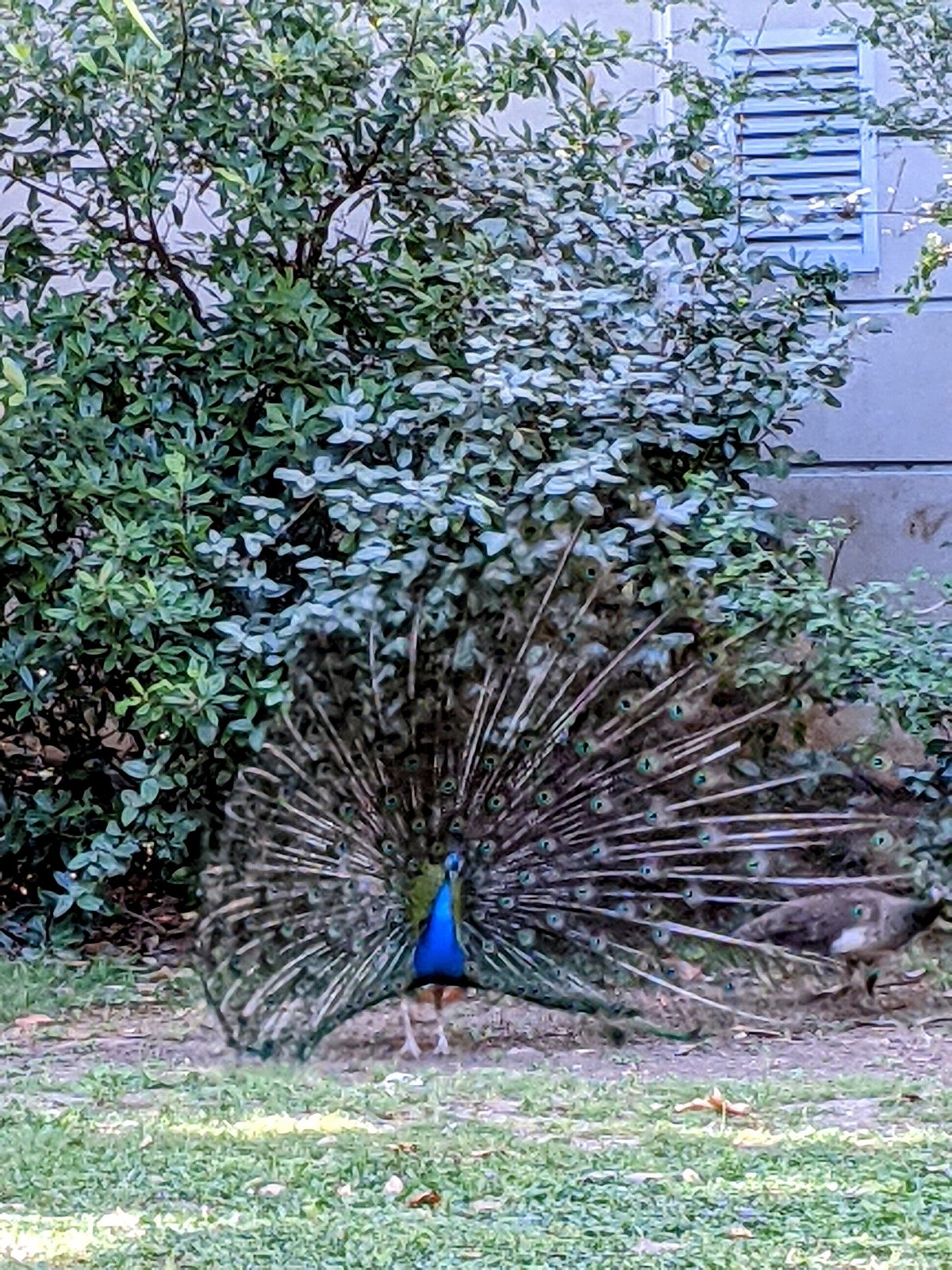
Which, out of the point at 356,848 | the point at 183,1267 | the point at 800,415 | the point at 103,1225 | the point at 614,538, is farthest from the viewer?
the point at 800,415

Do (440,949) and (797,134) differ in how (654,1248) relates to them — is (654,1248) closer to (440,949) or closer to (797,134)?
(440,949)

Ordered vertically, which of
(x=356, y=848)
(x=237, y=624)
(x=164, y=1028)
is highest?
(x=237, y=624)

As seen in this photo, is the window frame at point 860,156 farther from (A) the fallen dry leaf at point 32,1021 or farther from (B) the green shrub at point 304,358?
(A) the fallen dry leaf at point 32,1021

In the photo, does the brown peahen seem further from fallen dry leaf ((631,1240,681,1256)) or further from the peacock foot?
fallen dry leaf ((631,1240,681,1256))

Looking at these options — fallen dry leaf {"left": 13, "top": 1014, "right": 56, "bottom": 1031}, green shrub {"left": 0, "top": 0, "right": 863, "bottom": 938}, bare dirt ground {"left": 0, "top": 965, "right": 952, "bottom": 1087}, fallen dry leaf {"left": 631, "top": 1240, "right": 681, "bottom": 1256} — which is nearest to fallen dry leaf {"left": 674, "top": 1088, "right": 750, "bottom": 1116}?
bare dirt ground {"left": 0, "top": 965, "right": 952, "bottom": 1087}

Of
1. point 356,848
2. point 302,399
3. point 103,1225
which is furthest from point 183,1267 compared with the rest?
point 302,399

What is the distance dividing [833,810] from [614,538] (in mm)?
1053

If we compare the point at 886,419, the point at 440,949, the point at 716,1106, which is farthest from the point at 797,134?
the point at 716,1106

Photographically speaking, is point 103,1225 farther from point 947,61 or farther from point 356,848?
point 947,61

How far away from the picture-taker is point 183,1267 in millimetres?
3910

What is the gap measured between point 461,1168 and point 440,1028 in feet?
4.08

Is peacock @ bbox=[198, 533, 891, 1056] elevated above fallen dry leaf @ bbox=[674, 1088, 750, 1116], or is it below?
above

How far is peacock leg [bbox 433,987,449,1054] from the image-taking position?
5.69m

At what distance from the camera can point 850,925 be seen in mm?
5984
